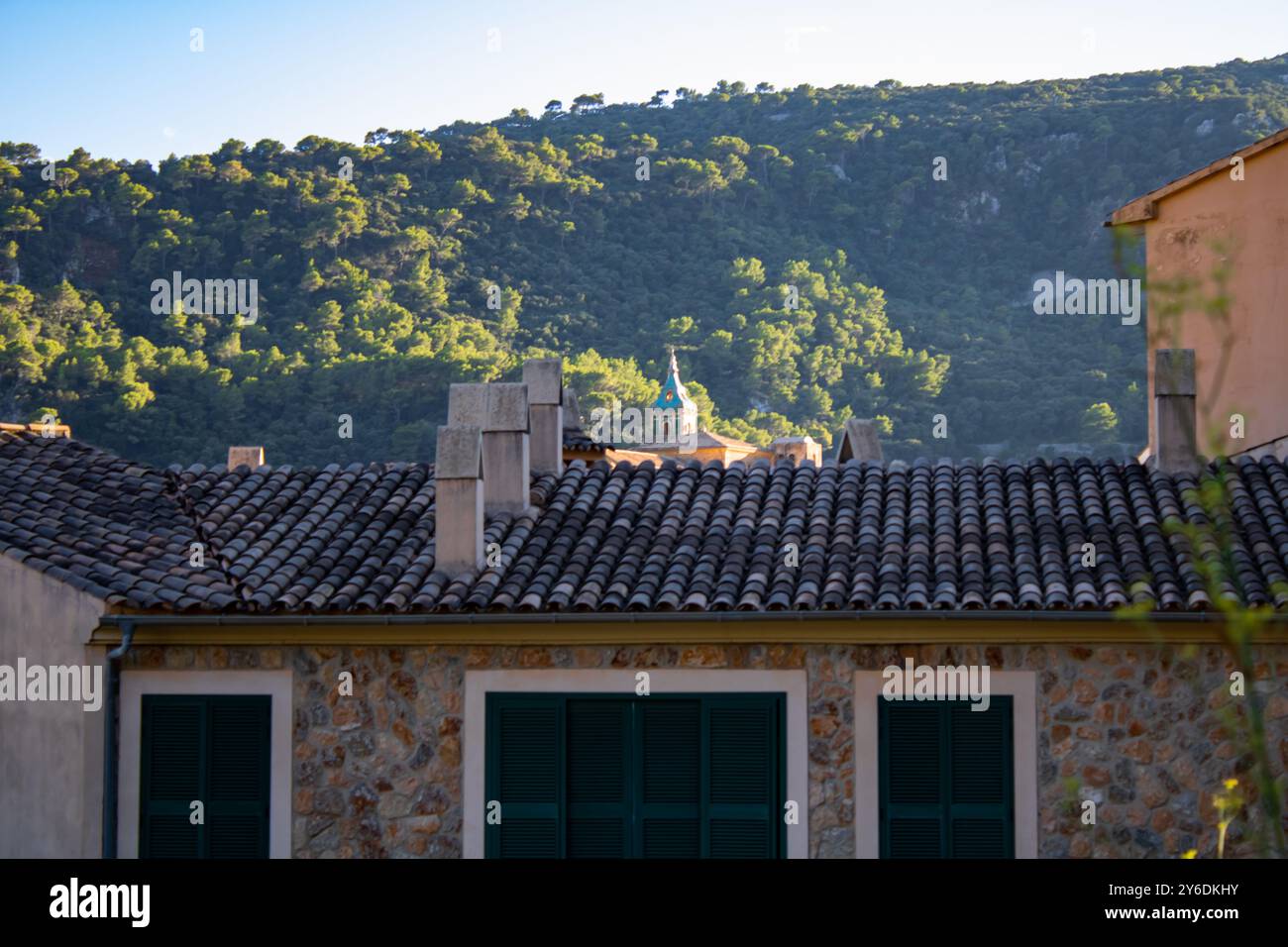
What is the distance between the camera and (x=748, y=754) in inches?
456

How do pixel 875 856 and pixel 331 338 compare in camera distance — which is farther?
pixel 331 338

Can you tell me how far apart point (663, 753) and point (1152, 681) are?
11.0 ft

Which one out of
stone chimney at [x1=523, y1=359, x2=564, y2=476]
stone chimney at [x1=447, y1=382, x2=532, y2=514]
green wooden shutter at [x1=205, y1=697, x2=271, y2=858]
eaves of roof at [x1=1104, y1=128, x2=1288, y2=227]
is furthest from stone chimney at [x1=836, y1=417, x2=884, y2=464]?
green wooden shutter at [x1=205, y1=697, x2=271, y2=858]

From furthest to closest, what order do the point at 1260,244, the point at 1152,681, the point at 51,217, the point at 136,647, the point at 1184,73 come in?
the point at 1184,73 < the point at 51,217 < the point at 1260,244 < the point at 136,647 < the point at 1152,681

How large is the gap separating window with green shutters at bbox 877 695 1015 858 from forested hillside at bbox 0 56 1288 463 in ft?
128

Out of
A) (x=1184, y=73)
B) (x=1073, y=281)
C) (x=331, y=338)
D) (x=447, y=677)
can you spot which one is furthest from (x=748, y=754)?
(x=1184, y=73)

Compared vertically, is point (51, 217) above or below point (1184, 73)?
below

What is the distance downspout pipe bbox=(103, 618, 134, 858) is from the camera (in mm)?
11703

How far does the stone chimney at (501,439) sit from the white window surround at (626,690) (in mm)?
1853

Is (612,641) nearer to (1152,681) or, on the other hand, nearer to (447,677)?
(447,677)

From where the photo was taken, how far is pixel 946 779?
11.5m
